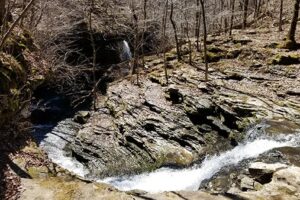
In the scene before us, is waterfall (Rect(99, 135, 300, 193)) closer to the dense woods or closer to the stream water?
the stream water

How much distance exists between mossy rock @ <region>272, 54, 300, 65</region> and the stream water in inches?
398

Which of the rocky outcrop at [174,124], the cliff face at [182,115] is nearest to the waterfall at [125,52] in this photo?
the cliff face at [182,115]

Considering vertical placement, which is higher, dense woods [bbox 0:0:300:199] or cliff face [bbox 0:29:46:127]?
cliff face [bbox 0:29:46:127]

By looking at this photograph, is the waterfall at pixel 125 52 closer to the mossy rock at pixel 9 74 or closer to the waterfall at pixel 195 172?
the waterfall at pixel 195 172

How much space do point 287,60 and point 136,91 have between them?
473 inches

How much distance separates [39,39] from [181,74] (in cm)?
1222

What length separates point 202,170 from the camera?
19.5 m

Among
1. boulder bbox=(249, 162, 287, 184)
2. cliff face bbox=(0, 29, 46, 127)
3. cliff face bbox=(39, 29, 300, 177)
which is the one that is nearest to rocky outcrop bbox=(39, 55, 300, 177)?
cliff face bbox=(39, 29, 300, 177)

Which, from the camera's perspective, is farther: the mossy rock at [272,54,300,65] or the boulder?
the mossy rock at [272,54,300,65]

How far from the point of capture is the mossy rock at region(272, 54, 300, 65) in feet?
93.0

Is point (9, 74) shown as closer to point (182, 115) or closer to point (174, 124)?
point (174, 124)

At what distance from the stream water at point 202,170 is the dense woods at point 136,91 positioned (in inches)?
27.5

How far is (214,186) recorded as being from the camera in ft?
55.3

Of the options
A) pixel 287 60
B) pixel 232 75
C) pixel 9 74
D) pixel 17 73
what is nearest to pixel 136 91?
pixel 232 75
